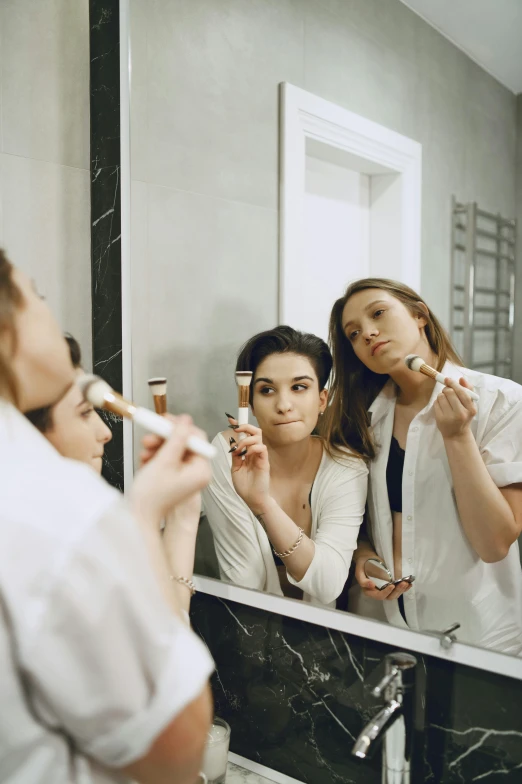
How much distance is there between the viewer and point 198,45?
1160mm

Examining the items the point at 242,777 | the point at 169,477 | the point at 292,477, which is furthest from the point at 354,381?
the point at 242,777

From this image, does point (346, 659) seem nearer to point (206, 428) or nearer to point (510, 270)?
point (206, 428)

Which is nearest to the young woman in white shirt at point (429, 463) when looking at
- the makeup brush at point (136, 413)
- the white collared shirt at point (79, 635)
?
the makeup brush at point (136, 413)

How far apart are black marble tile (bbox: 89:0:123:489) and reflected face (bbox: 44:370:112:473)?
1.37ft

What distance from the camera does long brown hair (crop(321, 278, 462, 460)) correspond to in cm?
90

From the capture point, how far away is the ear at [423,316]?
2.94 ft

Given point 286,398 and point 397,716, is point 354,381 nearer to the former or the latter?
point 286,398

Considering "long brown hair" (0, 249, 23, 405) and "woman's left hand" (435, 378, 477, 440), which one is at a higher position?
"long brown hair" (0, 249, 23, 405)

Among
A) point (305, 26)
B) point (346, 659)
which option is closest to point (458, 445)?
point (346, 659)

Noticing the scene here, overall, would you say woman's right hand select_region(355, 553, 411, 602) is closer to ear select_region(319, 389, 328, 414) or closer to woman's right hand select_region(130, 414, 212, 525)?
ear select_region(319, 389, 328, 414)

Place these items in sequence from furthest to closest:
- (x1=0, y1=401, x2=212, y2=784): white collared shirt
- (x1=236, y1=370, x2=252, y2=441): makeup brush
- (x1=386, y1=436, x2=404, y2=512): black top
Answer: (x1=236, y1=370, x2=252, y2=441): makeup brush
(x1=386, y1=436, x2=404, y2=512): black top
(x1=0, y1=401, x2=212, y2=784): white collared shirt

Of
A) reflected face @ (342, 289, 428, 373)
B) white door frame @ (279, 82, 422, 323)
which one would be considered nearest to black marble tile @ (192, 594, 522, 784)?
reflected face @ (342, 289, 428, 373)

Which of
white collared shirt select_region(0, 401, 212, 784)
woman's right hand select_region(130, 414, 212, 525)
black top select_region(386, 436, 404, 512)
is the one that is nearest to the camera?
white collared shirt select_region(0, 401, 212, 784)

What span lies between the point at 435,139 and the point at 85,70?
73 cm
